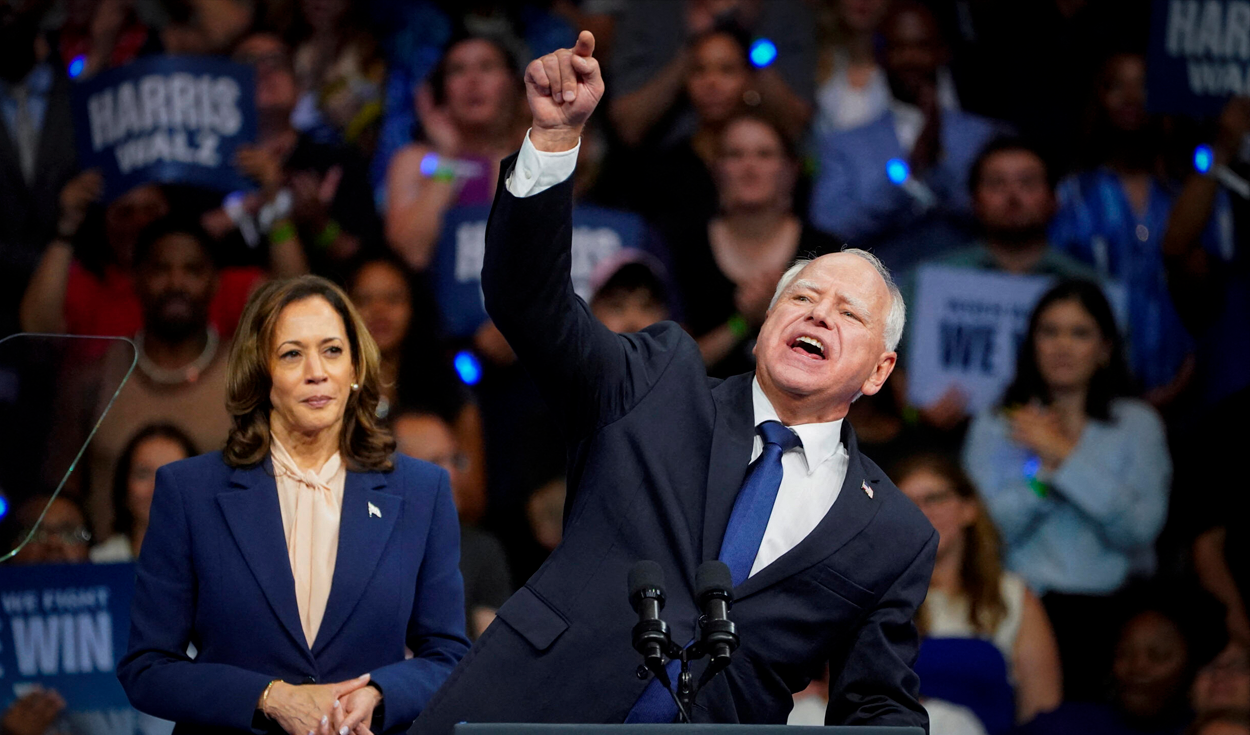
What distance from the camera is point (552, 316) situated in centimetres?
191

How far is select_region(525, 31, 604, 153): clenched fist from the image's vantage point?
1805 mm

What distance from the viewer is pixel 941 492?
5094mm

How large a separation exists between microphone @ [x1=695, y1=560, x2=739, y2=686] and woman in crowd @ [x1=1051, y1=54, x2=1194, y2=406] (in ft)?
13.3

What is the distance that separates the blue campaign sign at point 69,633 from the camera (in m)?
4.28

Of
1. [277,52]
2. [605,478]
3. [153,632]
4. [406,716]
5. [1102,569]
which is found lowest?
[1102,569]

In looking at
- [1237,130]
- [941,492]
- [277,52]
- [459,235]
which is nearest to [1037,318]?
[941,492]

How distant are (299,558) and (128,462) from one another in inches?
103

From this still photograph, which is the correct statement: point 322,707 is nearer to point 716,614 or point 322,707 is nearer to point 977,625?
point 716,614

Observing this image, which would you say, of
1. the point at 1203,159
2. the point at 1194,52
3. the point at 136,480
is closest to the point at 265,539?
Answer: the point at 136,480

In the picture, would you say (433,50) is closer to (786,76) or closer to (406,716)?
(786,76)

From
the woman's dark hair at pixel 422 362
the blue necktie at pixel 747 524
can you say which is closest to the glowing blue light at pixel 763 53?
the woman's dark hair at pixel 422 362

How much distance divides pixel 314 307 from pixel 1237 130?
413 cm

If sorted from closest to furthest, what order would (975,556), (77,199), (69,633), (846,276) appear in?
1. (846,276)
2. (69,633)
3. (975,556)
4. (77,199)

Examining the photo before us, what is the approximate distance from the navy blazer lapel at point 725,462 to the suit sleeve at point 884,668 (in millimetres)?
273
